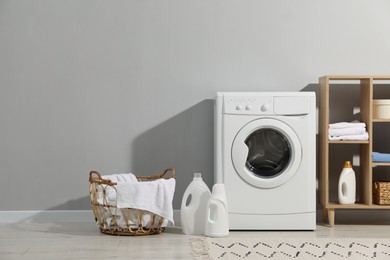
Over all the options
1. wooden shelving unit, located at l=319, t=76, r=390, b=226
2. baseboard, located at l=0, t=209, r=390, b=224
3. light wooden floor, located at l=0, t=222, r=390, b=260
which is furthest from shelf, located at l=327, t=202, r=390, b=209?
baseboard, located at l=0, t=209, r=390, b=224

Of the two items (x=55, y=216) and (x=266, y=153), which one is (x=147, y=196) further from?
(x=55, y=216)

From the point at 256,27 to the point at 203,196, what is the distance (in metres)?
1.22

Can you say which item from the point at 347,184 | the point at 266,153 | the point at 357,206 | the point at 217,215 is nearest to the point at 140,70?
the point at 266,153

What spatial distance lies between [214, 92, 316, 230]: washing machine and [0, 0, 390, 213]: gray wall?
0.47 m

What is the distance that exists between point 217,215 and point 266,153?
509 millimetres

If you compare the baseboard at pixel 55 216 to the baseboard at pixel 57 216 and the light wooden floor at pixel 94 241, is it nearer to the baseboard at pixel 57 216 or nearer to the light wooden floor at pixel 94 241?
the baseboard at pixel 57 216

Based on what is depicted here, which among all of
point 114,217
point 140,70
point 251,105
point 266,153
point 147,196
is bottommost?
point 114,217

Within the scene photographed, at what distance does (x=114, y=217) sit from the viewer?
388 cm

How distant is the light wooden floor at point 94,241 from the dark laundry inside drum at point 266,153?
1.18 ft

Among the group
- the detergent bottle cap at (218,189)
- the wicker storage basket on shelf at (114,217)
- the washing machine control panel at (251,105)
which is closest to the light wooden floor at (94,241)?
the wicker storage basket on shelf at (114,217)

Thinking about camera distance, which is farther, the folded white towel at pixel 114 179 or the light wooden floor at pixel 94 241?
the folded white towel at pixel 114 179

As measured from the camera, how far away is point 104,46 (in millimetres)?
4516

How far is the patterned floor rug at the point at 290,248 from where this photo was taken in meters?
3.28

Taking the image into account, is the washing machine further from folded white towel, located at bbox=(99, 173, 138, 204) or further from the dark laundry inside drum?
folded white towel, located at bbox=(99, 173, 138, 204)
